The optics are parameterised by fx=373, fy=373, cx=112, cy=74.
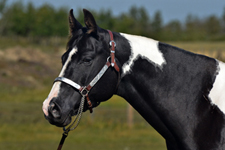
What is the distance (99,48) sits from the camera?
3.00 meters

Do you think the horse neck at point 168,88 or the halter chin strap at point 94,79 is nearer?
the halter chin strap at point 94,79

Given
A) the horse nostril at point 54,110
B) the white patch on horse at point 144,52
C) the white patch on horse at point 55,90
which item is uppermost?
the white patch on horse at point 144,52

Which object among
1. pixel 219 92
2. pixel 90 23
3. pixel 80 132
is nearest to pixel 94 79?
pixel 90 23

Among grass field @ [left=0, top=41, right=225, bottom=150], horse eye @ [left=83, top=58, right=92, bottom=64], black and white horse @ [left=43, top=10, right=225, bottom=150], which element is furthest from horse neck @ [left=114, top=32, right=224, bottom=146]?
grass field @ [left=0, top=41, right=225, bottom=150]

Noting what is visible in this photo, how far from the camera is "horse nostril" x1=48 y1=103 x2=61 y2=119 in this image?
110 inches

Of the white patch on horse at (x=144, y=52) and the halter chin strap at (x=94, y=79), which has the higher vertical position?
the white patch on horse at (x=144, y=52)

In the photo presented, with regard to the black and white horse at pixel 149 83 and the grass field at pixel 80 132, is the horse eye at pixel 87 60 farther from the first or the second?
the grass field at pixel 80 132

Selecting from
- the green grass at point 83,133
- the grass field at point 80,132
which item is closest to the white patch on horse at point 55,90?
the grass field at point 80,132

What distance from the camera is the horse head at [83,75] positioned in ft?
9.38

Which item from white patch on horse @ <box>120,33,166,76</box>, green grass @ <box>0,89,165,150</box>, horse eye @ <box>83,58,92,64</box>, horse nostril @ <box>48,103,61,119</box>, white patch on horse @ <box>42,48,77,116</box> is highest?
green grass @ <box>0,89,165,150</box>

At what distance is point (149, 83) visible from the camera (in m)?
3.05

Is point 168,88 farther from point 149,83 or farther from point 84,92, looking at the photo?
point 84,92

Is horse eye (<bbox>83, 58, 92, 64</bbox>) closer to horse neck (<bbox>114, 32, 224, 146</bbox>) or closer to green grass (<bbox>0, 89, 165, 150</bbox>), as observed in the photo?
horse neck (<bbox>114, 32, 224, 146</bbox>)

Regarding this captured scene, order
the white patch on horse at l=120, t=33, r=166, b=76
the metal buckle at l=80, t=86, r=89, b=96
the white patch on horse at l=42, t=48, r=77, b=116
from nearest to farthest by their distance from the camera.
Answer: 1. the white patch on horse at l=42, t=48, r=77, b=116
2. the metal buckle at l=80, t=86, r=89, b=96
3. the white patch on horse at l=120, t=33, r=166, b=76
